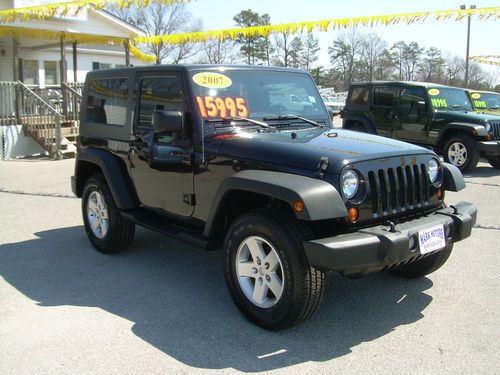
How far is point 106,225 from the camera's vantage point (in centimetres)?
523

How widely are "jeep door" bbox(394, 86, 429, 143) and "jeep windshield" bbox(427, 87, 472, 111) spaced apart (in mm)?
217

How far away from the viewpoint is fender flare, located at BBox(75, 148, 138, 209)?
16.2 ft

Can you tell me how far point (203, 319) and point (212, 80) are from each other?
1939 millimetres

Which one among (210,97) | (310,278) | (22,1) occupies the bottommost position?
(310,278)

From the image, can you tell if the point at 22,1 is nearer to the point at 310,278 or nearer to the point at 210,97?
the point at 210,97

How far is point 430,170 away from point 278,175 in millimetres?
1295

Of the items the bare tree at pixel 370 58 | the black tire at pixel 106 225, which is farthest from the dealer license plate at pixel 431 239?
the bare tree at pixel 370 58

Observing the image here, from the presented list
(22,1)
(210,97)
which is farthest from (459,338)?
(22,1)

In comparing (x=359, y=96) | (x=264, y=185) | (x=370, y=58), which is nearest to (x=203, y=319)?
(x=264, y=185)

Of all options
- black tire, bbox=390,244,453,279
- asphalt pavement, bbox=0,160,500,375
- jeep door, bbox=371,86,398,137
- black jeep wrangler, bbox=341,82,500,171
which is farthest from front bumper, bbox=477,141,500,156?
black tire, bbox=390,244,453,279

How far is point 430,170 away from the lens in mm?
3938

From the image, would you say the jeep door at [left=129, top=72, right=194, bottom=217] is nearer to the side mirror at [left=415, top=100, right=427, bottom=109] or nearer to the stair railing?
the side mirror at [left=415, top=100, right=427, bottom=109]

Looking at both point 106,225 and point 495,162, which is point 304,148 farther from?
point 495,162

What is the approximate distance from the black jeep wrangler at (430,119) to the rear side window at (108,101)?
26.2ft
